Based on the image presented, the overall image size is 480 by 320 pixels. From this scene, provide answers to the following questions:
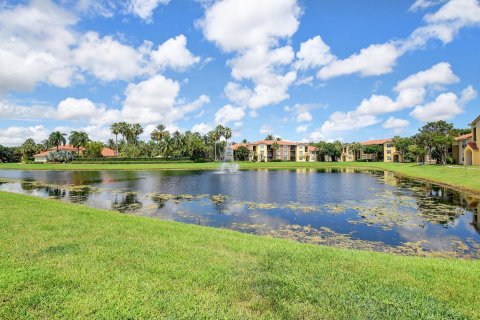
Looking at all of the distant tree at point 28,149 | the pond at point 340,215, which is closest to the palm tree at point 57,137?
the distant tree at point 28,149

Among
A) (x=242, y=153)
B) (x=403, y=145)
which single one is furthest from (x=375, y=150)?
(x=242, y=153)

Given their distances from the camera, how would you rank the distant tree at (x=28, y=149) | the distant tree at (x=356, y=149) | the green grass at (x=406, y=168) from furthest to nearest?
the distant tree at (x=28, y=149), the distant tree at (x=356, y=149), the green grass at (x=406, y=168)

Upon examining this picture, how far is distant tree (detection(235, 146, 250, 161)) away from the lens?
123 meters

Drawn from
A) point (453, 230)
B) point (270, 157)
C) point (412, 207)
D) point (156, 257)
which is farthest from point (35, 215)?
point (270, 157)

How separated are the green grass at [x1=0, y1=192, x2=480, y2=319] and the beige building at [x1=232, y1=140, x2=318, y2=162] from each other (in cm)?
12008

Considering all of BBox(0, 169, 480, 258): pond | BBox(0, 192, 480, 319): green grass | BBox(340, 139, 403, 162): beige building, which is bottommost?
BBox(0, 169, 480, 258): pond

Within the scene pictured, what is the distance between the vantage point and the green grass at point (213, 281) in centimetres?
524

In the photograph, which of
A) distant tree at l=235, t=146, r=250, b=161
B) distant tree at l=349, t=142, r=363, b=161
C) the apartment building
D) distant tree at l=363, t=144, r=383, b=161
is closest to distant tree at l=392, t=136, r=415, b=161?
distant tree at l=363, t=144, r=383, b=161

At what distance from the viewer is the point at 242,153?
12331 centimetres

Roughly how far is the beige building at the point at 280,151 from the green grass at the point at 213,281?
120 metres

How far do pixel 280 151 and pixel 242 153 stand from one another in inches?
909

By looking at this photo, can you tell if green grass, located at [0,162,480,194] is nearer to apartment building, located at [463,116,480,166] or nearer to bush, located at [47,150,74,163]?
apartment building, located at [463,116,480,166]

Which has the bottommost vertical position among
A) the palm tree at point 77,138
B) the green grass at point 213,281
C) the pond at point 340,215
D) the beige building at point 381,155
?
the pond at point 340,215

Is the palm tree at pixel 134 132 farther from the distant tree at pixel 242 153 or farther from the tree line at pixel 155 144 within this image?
the distant tree at pixel 242 153
